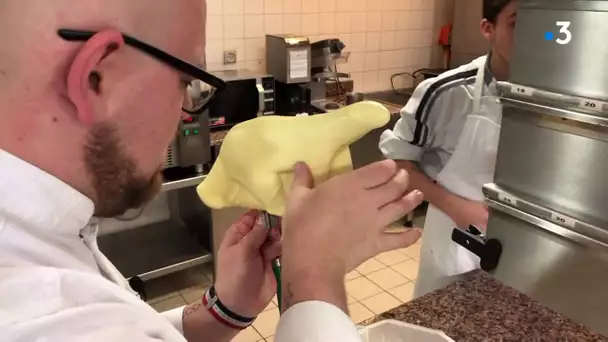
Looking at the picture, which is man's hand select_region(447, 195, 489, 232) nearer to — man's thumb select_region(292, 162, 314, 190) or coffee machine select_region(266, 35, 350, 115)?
man's thumb select_region(292, 162, 314, 190)

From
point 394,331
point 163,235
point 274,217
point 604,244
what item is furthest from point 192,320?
point 163,235

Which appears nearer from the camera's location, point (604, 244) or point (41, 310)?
point (41, 310)

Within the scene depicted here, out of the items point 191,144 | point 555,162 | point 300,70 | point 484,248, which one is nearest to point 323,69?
point 300,70

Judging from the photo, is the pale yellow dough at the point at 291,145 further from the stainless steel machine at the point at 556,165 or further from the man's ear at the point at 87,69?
the stainless steel machine at the point at 556,165

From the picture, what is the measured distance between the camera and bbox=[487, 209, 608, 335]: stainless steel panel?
0.99m

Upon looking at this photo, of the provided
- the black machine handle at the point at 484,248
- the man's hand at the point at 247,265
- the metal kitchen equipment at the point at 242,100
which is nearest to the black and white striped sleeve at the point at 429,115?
the black machine handle at the point at 484,248

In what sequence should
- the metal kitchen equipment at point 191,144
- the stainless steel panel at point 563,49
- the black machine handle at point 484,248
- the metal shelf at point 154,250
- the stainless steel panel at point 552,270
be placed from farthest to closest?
the metal shelf at point 154,250
the metal kitchen equipment at point 191,144
the black machine handle at point 484,248
the stainless steel panel at point 552,270
the stainless steel panel at point 563,49

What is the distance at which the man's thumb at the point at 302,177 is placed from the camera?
0.74m

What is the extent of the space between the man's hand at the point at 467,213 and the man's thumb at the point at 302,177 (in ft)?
2.60

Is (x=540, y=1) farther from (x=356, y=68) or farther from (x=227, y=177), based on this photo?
(x=356, y=68)

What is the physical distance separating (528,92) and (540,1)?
0.15 metres

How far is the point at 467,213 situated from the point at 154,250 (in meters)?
1.67

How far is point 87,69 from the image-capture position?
0.62 metres

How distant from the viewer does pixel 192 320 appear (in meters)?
0.98
